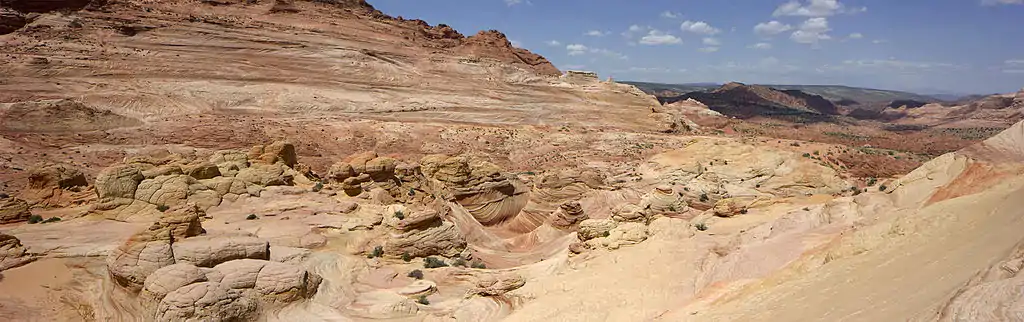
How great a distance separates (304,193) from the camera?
1661cm

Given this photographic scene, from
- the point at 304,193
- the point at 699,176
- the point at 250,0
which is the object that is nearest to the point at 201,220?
the point at 304,193

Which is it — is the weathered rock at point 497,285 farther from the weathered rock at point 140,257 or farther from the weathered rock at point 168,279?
the weathered rock at point 140,257

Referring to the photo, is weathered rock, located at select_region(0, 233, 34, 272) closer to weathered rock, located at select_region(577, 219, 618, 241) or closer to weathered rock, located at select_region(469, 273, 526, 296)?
weathered rock, located at select_region(469, 273, 526, 296)

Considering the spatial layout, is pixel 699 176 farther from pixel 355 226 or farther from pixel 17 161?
pixel 17 161

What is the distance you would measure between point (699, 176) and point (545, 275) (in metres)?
12.9

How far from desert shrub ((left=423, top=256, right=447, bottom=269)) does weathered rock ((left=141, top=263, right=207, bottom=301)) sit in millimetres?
4886

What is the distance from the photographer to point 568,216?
1599cm

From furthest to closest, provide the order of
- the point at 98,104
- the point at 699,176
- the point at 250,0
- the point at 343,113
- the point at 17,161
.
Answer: the point at 250,0 → the point at 343,113 → the point at 98,104 → the point at 699,176 → the point at 17,161

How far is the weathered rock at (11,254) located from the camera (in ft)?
31.7

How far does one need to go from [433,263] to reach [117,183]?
9.56 meters

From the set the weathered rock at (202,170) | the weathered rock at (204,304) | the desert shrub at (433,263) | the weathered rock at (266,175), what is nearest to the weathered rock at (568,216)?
the desert shrub at (433,263)

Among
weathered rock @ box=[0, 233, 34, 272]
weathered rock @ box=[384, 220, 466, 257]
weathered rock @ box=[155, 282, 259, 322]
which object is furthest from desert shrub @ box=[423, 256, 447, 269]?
weathered rock @ box=[0, 233, 34, 272]

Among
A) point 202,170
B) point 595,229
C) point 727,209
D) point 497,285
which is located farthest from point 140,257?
point 727,209

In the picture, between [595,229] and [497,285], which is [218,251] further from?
[595,229]
